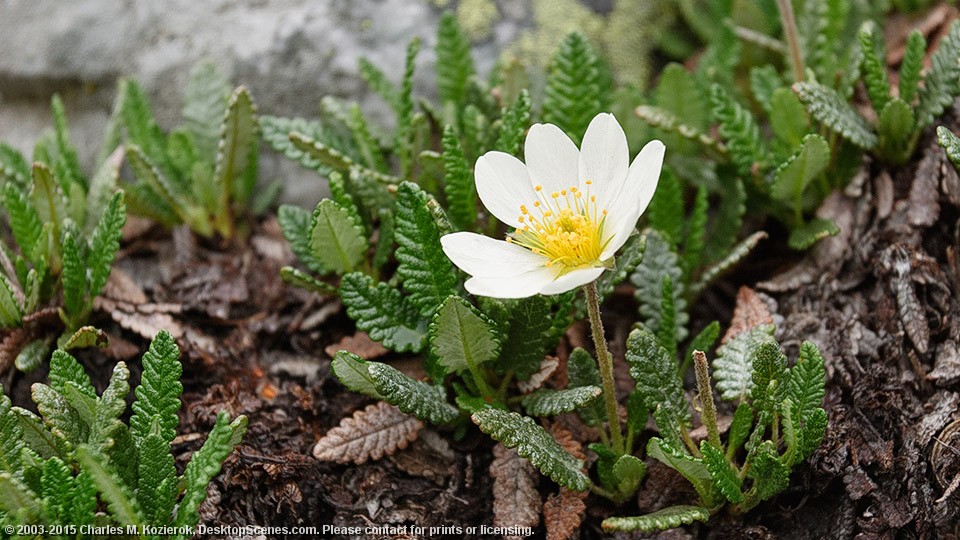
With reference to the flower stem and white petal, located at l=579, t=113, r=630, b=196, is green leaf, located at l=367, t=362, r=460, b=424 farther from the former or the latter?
white petal, located at l=579, t=113, r=630, b=196

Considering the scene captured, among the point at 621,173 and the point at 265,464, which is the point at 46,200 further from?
the point at 621,173

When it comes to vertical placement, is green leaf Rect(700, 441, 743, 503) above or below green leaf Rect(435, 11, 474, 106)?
below

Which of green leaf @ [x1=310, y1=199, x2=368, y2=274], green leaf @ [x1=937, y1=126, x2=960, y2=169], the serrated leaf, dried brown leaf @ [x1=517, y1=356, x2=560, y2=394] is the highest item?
green leaf @ [x1=937, y1=126, x2=960, y2=169]

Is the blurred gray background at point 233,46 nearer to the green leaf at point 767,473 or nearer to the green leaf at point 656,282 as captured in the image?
the green leaf at point 656,282

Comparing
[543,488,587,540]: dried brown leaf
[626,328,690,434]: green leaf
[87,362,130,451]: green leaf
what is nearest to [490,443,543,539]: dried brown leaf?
[543,488,587,540]: dried brown leaf

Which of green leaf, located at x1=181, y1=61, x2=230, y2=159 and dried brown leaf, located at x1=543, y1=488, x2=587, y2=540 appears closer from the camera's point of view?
dried brown leaf, located at x1=543, y1=488, x2=587, y2=540

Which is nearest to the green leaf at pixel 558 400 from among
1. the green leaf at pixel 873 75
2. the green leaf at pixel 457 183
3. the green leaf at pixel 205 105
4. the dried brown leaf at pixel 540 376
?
the dried brown leaf at pixel 540 376

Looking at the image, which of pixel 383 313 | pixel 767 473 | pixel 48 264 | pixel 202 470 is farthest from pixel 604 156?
pixel 48 264
